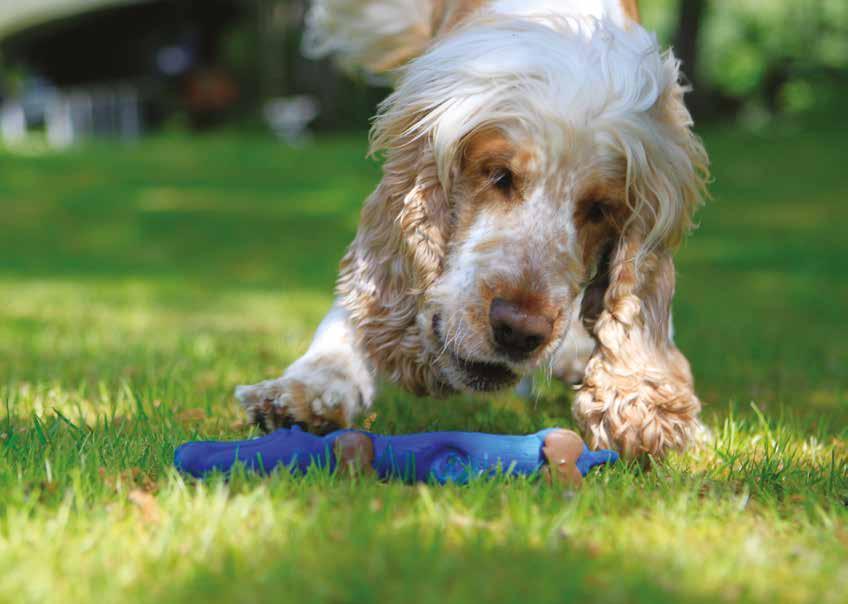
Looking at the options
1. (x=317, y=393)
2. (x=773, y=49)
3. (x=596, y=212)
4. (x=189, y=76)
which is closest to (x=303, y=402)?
(x=317, y=393)

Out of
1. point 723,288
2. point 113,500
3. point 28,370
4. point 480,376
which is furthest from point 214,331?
point 723,288

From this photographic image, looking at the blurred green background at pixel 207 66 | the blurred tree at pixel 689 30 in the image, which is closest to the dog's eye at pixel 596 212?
the blurred tree at pixel 689 30

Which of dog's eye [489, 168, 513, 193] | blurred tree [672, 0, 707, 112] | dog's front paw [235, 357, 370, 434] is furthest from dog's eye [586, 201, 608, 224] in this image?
blurred tree [672, 0, 707, 112]

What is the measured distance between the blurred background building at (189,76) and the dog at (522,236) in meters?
18.0

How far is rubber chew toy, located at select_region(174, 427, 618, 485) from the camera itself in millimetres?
2812

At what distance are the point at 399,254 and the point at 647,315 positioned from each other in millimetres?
832

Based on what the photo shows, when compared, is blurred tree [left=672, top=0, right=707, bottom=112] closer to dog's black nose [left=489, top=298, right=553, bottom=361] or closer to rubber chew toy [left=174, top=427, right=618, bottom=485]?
dog's black nose [left=489, top=298, right=553, bottom=361]

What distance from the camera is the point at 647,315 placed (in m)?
3.55

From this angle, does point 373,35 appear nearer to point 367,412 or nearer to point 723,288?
point 367,412

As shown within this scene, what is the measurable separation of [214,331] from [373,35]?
6.15 ft

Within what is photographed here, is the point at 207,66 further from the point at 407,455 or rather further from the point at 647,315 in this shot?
the point at 407,455

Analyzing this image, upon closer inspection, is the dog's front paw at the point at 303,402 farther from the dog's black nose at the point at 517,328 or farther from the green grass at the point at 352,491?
the dog's black nose at the point at 517,328

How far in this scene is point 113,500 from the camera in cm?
256

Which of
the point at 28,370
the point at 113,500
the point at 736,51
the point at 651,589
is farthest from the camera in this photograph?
the point at 736,51
